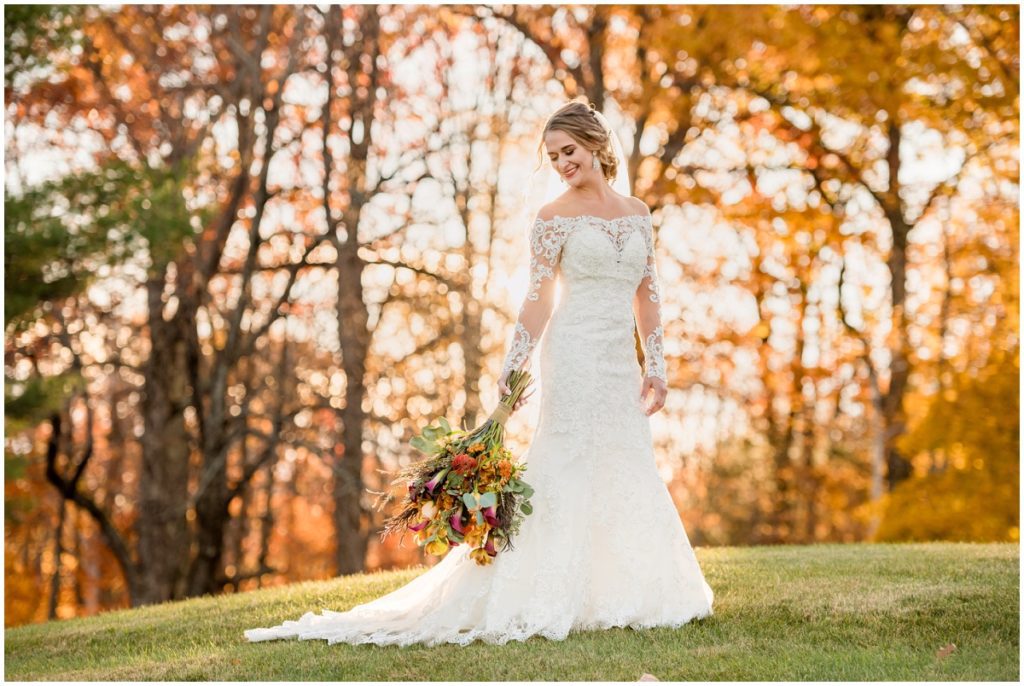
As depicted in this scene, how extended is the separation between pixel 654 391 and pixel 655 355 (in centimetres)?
19

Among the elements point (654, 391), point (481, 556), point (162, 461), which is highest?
point (654, 391)

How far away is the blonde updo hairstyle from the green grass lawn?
7.84 feet

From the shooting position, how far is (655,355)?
5.68 metres

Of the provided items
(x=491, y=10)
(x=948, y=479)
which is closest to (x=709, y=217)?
(x=491, y=10)

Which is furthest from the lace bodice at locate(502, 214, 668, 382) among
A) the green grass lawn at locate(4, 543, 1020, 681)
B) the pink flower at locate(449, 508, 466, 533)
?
the green grass lawn at locate(4, 543, 1020, 681)

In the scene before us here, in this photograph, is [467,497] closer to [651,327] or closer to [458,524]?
[458,524]

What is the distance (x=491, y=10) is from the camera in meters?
14.1

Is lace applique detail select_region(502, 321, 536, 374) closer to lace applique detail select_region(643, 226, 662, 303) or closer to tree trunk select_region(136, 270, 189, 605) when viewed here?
lace applique detail select_region(643, 226, 662, 303)

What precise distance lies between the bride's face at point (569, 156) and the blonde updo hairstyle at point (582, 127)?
A: 2 centimetres

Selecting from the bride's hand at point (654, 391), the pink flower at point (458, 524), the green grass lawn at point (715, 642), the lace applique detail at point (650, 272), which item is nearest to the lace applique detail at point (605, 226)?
the lace applique detail at point (650, 272)

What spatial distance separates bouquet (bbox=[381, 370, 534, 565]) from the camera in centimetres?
511

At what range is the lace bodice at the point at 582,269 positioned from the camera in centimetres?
543

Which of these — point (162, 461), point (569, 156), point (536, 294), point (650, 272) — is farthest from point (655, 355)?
point (162, 461)

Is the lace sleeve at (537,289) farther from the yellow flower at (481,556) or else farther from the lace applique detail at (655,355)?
the yellow flower at (481,556)
